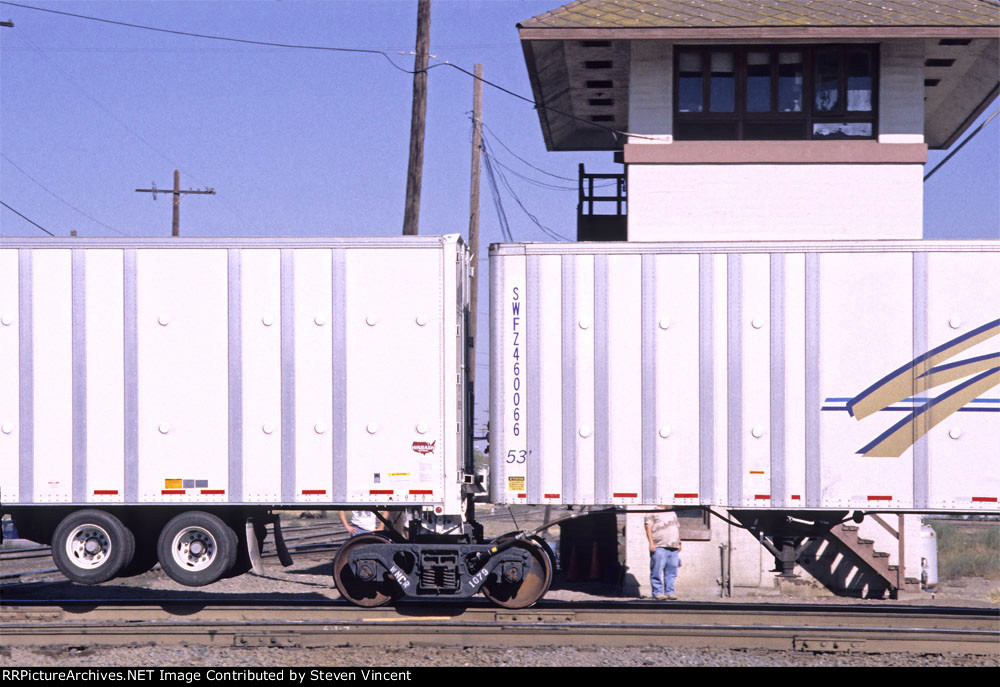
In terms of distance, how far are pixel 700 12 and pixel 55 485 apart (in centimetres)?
1184

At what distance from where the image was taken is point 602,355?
10930 mm

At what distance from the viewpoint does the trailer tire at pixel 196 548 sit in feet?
36.7

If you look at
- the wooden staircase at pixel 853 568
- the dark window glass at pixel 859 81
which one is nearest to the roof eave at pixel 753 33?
the dark window glass at pixel 859 81

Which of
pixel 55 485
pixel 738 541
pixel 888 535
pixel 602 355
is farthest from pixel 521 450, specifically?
pixel 888 535

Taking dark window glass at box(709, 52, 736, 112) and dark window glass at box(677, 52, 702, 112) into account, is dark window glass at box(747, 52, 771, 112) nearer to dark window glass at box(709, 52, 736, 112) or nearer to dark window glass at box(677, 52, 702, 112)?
dark window glass at box(709, 52, 736, 112)

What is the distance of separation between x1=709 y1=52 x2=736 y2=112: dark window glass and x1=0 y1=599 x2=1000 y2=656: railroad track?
27.0ft

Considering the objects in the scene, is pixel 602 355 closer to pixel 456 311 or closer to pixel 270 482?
pixel 456 311

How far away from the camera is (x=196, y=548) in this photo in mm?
11305

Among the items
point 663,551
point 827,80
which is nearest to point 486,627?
point 663,551

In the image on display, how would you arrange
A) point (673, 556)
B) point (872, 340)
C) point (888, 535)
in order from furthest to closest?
point (888, 535), point (673, 556), point (872, 340)

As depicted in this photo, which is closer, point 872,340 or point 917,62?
point 872,340

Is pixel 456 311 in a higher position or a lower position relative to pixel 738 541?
higher

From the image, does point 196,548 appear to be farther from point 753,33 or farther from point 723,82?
point 753,33

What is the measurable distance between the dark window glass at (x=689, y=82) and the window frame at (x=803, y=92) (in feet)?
0.25
